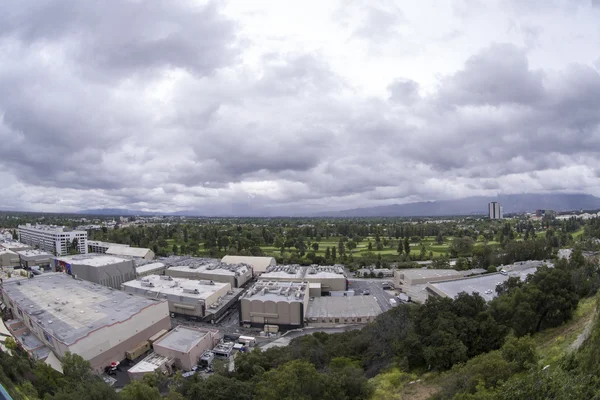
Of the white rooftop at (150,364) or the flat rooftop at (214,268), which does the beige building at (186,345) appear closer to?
the white rooftop at (150,364)

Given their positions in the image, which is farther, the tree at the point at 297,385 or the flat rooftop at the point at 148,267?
the flat rooftop at the point at 148,267

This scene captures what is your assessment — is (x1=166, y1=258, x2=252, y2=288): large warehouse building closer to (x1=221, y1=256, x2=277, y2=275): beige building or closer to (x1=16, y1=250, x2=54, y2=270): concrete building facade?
(x1=221, y1=256, x2=277, y2=275): beige building

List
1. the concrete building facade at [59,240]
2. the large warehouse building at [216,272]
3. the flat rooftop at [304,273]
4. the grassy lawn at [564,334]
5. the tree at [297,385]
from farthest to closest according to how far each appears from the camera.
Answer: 1. the concrete building facade at [59,240]
2. the large warehouse building at [216,272]
3. the flat rooftop at [304,273]
4. the grassy lawn at [564,334]
5. the tree at [297,385]

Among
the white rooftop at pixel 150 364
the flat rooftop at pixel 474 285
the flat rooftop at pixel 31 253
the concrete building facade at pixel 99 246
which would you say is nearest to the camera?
the white rooftop at pixel 150 364

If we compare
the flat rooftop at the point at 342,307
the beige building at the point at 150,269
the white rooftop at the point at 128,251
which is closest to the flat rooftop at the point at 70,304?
the beige building at the point at 150,269

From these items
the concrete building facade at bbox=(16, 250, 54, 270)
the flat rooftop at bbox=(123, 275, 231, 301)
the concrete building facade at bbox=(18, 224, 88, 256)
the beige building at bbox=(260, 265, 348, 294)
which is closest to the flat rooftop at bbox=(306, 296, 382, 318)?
the beige building at bbox=(260, 265, 348, 294)

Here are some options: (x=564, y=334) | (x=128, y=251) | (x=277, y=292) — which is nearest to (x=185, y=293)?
(x=277, y=292)

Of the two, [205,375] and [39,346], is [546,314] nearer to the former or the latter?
[205,375]
